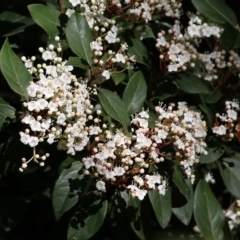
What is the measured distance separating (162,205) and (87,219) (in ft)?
0.93

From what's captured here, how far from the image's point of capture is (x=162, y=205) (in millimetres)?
1964

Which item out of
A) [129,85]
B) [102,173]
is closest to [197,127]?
[129,85]

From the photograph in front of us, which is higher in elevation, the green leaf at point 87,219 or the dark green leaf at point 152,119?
the dark green leaf at point 152,119

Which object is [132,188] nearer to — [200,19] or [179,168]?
[179,168]

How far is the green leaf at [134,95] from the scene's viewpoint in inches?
77.9

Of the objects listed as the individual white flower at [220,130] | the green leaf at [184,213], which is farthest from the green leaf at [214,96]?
the green leaf at [184,213]

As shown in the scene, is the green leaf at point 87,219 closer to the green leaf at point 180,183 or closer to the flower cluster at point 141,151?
the flower cluster at point 141,151

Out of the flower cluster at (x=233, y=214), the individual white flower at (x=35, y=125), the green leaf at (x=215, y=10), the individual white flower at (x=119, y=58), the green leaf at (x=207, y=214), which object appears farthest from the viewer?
the flower cluster at (x=233, y=214)

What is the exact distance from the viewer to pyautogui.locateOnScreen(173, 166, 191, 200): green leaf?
6.40 ft

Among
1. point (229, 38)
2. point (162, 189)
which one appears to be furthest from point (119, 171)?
point (229, 38)

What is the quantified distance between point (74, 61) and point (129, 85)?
24cm

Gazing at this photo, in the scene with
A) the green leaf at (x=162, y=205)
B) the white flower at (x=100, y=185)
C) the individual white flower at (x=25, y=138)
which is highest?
the individual white flower at (x=25, y=138)

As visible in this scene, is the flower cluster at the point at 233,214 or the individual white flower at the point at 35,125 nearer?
the individual white flower at the point at 35,125

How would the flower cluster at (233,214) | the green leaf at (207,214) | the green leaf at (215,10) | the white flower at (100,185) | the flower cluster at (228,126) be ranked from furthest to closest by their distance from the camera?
the flower cluster at (233,214) < the green leaf at (215,10) < the green leaf at (207,214) < the flower cluster at (228,126) < the white flower at (100,185)
